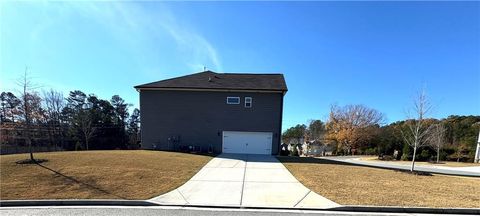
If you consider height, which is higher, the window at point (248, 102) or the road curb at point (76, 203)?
the window at point (248, 102)

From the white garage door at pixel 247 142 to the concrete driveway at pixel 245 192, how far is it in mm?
10095

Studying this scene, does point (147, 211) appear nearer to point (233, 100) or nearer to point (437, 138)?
point (233, 100)

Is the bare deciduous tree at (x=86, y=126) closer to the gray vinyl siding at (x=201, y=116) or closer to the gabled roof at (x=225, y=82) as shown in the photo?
the gray vinyl siding at (x=201, y=116)

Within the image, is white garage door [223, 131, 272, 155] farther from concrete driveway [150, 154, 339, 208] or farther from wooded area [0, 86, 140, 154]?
wooded area [0, 86, 140, 154]

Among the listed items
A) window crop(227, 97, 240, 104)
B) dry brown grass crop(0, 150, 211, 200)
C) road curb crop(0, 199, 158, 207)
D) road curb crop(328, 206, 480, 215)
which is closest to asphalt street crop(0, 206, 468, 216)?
road curb crop(328, 206, 480, 215)

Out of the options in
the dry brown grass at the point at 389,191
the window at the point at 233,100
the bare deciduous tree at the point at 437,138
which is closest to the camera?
the dry brown grass at the point at 389,191

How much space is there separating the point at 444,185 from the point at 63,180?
13197mm

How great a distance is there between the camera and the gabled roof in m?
22.0

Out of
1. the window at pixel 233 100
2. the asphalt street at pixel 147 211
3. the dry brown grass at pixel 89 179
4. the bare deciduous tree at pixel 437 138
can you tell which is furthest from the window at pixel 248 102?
→ the bare deciduous tree at pixel 437 138

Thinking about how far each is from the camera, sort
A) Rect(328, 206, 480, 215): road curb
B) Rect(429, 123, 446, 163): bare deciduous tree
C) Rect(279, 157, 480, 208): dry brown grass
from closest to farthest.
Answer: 1. Rect(328, 206, 480, 215): road curb
2. Rect(279, 157, 480, 208): dry brown grass
3. Rect(429, 123, 446, 163): bare deciduous tree

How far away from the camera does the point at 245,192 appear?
27.5ft

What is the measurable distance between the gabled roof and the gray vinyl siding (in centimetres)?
50

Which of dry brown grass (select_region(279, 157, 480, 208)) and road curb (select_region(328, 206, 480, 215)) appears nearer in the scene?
road curb (select_region(328, 206, 480, 215))

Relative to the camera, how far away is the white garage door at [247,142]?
21.6 meters
